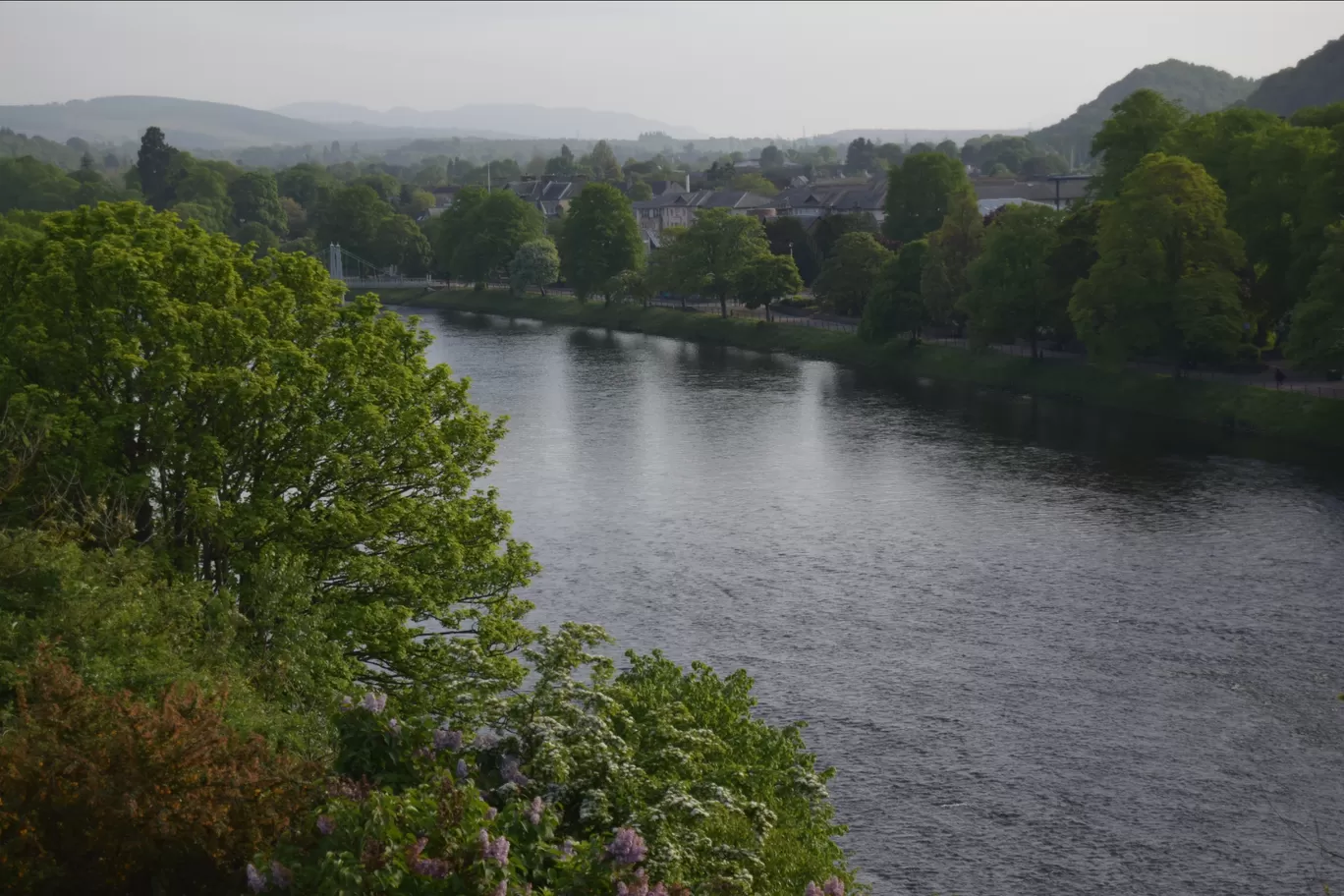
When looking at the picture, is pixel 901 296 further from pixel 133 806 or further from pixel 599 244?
pixel 133 806

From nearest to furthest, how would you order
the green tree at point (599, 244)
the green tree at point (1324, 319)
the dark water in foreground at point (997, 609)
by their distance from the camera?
the dark water in foreground at point (997, 609)
the green tree at point (1324, 319)
the green tree at point (599, 244)

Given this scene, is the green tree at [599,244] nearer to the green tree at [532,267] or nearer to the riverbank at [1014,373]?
the riverbank at [1014,373]

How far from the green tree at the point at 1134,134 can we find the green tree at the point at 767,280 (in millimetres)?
Result: 27394

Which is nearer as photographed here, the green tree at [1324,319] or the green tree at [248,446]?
the green tree at [248,446]

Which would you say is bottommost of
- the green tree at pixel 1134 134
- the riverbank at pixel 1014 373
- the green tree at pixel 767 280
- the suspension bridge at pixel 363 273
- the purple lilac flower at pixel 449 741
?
the suspension bridge at pixel 363 273

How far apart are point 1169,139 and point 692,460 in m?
38.9

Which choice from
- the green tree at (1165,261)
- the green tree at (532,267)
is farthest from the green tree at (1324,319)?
the green tree at (532,267)

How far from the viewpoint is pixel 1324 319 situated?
6581 centimetres

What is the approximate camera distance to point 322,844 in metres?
15.4

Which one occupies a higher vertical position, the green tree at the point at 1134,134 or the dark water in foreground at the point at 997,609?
the green tree at the point at 1134,134

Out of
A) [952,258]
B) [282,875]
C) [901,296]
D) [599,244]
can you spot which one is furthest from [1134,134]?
[282,875]

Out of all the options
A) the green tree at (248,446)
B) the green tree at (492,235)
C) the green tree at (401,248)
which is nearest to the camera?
the green tree at (248,446)

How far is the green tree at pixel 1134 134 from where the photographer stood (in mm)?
93250

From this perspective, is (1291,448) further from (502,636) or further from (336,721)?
(336,721)
